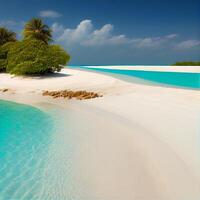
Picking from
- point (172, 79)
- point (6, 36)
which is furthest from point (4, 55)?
point (172, 79)

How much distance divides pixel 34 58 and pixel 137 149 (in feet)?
68.7

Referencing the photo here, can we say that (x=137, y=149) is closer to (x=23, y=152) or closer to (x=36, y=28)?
(x=23, y=152)

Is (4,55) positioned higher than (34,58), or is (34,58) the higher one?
(4,55)

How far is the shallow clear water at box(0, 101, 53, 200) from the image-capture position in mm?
4209

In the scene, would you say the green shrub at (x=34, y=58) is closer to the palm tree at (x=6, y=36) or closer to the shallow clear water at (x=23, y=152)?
the palm tree at (x=6, y=36)

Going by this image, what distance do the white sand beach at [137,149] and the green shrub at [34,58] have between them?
1451cm

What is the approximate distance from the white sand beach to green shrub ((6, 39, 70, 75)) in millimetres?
14509

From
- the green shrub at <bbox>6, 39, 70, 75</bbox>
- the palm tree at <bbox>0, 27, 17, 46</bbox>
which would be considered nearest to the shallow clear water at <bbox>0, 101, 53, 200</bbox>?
the green shrub at <bbox>6, 39, 70, 75</bbox>

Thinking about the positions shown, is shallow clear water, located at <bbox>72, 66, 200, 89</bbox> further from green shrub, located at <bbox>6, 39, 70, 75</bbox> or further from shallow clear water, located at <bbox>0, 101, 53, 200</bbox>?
shallow clear water, located at <bbox>0, 101, 53, 200</bbox>

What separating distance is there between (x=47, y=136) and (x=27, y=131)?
1.01 meters

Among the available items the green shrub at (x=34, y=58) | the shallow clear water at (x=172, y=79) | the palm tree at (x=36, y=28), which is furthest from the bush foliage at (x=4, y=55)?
the shallow clear water at (x=172, y=79)

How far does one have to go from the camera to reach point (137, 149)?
571 cm

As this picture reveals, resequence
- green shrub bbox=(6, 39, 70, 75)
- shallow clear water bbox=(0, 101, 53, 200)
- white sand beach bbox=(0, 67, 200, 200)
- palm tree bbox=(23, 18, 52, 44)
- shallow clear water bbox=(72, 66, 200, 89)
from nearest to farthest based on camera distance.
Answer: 1. white sand beach bbox=(0, 67, 200, 200)
2. shallow clear water bbox=(0, 101, 53, 200)
3. shallow clear water bbox=(72, 66, 200, 89)
4. green shrub bbox=(6, 39, 70, 75)
5. palm tree bbox=(23, 18, 52, 44)

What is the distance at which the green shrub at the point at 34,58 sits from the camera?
23.8 meters
